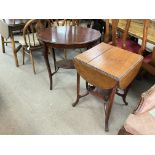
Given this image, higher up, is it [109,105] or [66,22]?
[66,22]

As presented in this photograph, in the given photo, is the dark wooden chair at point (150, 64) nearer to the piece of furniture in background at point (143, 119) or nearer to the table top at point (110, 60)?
the table top at point (110, 60)

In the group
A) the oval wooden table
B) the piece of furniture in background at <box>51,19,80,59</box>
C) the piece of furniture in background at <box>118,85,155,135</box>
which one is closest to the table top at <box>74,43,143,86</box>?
the oval wooden table

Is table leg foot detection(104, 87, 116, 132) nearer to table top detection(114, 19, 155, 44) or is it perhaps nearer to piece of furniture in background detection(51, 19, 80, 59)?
table top detection(114, 19, 155, 44)

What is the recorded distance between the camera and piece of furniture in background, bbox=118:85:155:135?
4.35ft

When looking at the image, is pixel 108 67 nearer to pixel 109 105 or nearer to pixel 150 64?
pixel 109 105

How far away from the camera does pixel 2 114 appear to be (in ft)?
6.57

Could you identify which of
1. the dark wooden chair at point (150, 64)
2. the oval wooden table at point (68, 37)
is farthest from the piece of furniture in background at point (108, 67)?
the dark wooden chair at point (150, 64)

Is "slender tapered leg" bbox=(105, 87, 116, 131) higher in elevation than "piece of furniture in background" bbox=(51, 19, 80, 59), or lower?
lower

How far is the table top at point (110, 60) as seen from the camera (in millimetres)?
1536

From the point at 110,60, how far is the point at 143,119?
0.56m

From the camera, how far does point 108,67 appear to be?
1.58 m

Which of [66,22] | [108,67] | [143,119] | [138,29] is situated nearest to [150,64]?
[138,29]
